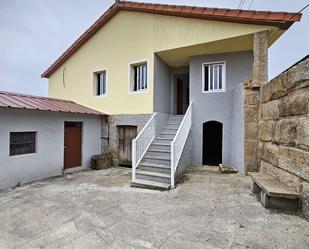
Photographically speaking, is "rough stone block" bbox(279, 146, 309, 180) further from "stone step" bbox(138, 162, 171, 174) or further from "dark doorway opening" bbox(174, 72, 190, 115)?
"dark doorway opening" bbox(174, 72, 190, 115)

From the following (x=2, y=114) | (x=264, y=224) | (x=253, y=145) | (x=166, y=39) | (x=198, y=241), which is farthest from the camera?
(x=166, y=39)

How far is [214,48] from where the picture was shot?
7.86m

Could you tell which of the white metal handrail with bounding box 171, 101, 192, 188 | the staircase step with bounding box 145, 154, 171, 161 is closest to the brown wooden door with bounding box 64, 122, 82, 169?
the staircase step with bounding box 145, 154, 171, 161

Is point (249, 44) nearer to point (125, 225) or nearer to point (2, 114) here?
point (125, 225)

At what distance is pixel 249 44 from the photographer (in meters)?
7.48

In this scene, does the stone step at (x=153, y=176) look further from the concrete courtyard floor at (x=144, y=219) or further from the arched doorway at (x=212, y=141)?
the arched doorway at (x=212, y=141)

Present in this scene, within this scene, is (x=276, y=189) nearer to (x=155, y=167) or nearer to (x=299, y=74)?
(x=299, y=74)

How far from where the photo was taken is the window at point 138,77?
8938 mm

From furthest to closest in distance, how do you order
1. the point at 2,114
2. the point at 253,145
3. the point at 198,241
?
the point at 253,145 < the point at 2,114 < the point at 198,241

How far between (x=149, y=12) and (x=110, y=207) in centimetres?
814

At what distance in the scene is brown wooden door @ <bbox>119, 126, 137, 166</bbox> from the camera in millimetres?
9008

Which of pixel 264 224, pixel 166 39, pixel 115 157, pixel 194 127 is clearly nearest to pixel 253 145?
pixel 194 127

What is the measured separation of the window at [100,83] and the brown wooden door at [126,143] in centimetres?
252

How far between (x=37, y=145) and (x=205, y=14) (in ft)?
25.8
